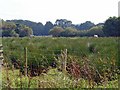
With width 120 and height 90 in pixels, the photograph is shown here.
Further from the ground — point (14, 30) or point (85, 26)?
point (85, 26)

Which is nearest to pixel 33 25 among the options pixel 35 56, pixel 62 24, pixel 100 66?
pixel 62 24

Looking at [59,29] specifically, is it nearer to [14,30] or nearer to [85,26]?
[85,26]

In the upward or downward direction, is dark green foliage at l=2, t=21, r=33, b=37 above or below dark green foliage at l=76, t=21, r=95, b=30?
below

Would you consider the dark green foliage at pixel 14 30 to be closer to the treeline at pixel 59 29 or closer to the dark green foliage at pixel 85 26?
the treeline at pixel 59 29

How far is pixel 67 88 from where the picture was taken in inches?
200

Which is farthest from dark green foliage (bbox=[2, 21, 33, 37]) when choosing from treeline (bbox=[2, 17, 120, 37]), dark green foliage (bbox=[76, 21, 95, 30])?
dark green foliage (bbox=[76, 21, 95, 30])

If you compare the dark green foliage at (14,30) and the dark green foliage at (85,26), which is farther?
the dark green foliage at (85,26)

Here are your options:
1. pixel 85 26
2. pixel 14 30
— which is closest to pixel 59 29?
pixel 85 26

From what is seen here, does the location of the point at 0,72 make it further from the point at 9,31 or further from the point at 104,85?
the point at 9,31

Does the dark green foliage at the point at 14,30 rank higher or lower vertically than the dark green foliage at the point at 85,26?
lower

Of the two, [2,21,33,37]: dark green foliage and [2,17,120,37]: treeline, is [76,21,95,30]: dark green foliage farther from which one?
[2,21,33,37]: dark green foliage

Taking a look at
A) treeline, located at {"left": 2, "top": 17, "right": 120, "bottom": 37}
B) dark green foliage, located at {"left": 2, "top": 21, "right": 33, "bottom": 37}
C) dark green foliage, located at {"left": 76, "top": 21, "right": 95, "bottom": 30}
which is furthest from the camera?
dark green foliage, located at {"left": 76, "top": 21, "right": 95, "bottom": 30}

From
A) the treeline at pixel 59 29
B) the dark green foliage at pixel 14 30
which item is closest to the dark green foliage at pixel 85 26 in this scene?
the treeline at pixel 59 29

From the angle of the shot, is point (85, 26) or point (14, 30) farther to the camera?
point (85, 26)
